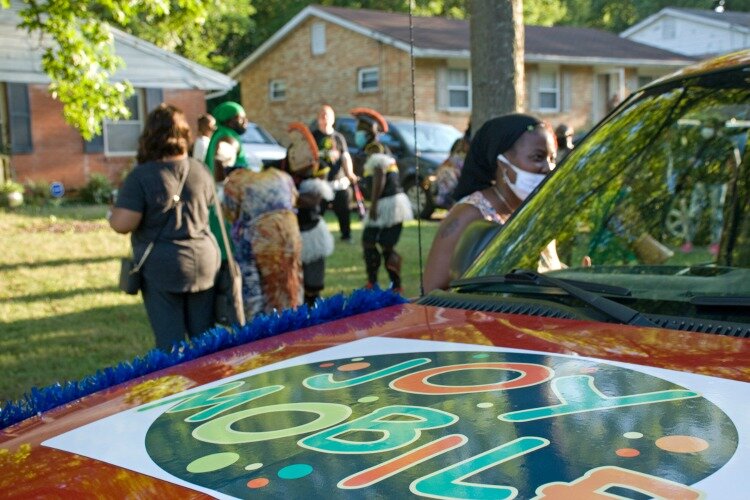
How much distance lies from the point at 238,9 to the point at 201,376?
3293 cm

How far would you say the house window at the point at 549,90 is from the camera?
28766mm

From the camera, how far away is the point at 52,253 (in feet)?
41.7

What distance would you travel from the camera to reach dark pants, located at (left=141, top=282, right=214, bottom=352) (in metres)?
5.22

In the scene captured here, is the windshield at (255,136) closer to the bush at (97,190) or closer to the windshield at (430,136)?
the bush at (97,190)

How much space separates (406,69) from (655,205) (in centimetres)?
2345

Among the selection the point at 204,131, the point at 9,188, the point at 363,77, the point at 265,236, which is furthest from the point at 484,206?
the point at 363,77

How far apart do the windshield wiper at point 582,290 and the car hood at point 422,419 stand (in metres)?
0.06

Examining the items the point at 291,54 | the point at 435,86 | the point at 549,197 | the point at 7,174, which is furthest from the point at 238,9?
the point at 549,197

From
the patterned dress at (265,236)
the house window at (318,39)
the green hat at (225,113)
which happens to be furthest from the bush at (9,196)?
the patterned dress at (265,236)

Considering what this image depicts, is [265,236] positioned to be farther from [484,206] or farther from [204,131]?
[204,131]

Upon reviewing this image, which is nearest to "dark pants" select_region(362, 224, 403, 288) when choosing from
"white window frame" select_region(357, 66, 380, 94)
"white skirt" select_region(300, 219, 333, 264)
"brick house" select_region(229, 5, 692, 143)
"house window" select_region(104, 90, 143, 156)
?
"white skirt" select_region(300, 219, 333, 264)

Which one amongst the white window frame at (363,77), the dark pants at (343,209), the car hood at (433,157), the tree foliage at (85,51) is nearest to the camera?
the tree foliage at (85,51)

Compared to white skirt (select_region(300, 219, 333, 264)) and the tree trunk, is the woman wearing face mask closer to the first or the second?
the tree trunk

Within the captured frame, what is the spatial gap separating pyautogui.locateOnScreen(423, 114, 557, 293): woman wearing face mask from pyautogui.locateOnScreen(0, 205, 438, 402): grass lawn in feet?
5.05
